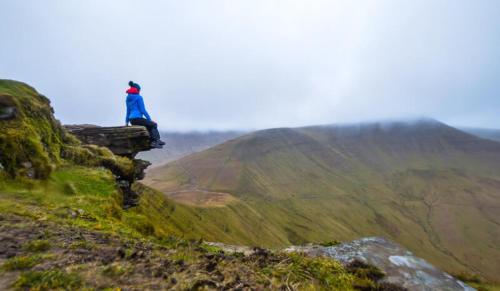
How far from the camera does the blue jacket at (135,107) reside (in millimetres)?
15104

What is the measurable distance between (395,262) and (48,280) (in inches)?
339

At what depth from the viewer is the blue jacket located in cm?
1510

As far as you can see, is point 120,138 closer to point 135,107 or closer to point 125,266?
point 135,107

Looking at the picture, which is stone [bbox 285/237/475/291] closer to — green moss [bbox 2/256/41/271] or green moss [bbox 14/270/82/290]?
green moss [bbox 14/270/82/290]

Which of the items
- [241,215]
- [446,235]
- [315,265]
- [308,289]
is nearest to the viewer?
[308,289]

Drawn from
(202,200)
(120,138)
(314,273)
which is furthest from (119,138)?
(202,200)

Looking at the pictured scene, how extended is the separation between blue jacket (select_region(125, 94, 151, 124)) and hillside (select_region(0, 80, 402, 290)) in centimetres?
448

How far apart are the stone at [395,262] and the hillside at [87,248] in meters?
0.70

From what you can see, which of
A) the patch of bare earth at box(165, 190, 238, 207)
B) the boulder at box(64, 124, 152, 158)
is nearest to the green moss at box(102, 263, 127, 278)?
the boulder at box(64, 124, 152, 158)

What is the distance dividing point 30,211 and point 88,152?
645 centimetres

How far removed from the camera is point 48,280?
4.44 m

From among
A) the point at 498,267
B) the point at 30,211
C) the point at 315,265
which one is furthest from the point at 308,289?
the point at 498,267

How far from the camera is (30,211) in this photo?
8016 mm

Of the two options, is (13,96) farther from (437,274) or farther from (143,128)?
(437,274)
